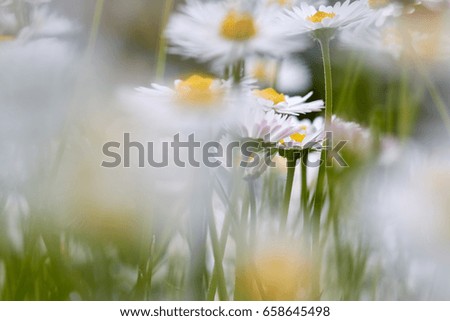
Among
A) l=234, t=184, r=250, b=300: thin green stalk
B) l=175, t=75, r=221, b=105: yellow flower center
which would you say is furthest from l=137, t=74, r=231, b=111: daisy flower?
l=234, t=184, r=250, b=300: thin green stalk

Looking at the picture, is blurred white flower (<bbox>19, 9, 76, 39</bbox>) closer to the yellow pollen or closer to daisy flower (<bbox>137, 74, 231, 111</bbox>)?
daisy flower (<bbox>137, 74, 231, 111</bbox>)

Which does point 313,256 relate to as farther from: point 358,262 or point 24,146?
point 24,146

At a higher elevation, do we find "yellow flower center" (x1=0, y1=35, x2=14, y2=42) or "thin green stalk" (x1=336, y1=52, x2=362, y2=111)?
"yellow flower center" (x1=0, y1=35, x2=14, y2=42)

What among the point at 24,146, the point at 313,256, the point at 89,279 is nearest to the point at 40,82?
the point at 24,146

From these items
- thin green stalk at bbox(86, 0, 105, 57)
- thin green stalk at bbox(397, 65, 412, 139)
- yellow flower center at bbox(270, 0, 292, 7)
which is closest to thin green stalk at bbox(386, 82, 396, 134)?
thin green stalk at bbox(397, 65, 412, 139)

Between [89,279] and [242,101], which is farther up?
[242,101]

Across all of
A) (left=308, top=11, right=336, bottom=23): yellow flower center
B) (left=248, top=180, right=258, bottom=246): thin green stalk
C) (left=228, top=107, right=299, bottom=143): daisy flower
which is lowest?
(left=248, top=180, right=258, bottom=246): thin green stalk
